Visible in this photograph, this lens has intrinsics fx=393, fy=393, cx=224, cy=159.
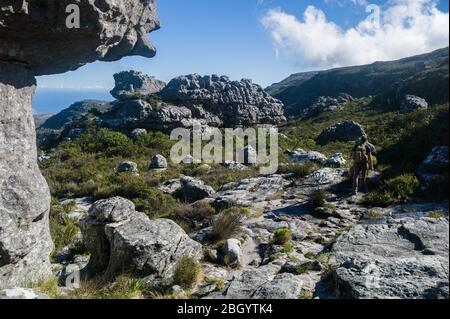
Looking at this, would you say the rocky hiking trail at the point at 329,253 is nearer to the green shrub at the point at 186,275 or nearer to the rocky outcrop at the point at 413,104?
the green shrub at the point at 186,275

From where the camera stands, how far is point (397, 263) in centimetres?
561

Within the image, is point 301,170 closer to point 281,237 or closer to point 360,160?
point 360,160

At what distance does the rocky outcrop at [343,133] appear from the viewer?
30609 millimetres

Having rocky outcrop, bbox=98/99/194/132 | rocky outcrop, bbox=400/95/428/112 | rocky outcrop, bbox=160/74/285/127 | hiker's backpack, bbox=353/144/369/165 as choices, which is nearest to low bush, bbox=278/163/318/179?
hiker's backpack, bbox=353/144/369/165

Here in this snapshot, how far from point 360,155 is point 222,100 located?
110 ft

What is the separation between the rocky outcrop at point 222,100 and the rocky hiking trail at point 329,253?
1208 inches

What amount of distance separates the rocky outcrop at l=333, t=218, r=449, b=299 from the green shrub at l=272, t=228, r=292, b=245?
1.52 m

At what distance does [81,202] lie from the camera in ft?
55.6

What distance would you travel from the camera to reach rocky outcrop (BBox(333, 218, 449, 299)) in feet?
16.1

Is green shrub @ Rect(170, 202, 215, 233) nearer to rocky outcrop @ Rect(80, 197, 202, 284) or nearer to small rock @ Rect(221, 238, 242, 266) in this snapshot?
small rock @ Rect(221, 238, 242, 266)

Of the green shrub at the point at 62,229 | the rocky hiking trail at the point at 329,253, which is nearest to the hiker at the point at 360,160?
the rocky hiking trail at the point at 329,253
